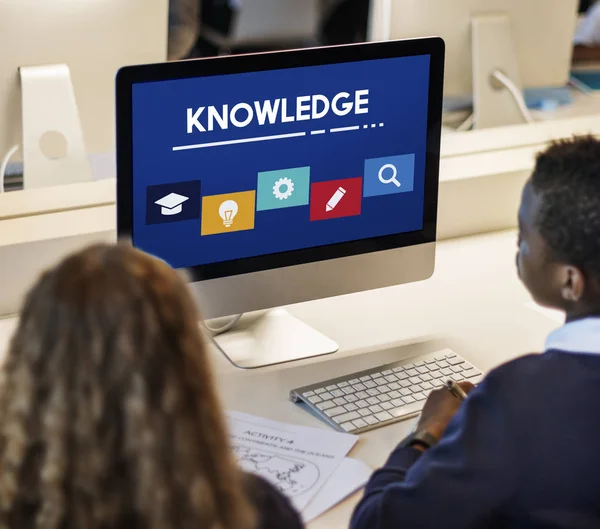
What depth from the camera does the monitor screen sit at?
4.62 feet

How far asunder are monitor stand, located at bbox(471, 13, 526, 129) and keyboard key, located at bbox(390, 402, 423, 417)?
128 cm

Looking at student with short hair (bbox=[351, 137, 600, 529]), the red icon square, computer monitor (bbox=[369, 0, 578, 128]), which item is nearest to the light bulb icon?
the red icon square

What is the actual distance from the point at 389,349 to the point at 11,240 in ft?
2.08

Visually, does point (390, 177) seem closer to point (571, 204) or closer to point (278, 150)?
point (278, 150)

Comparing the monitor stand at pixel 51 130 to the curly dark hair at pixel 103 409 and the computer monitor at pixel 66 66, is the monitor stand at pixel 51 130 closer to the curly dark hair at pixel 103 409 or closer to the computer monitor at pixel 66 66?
the computer monitor at pixel 66 66

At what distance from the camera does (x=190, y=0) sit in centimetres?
307

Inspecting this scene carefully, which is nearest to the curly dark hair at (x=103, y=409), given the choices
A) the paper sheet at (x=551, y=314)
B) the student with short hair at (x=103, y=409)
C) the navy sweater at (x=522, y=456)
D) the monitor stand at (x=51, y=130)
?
the student with short hair at (x=103, y=409)

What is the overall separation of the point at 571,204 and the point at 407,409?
436 millimetres

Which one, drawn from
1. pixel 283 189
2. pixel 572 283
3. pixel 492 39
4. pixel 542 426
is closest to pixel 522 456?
pixel 542 426

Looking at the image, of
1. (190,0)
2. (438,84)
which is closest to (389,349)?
(438,84)

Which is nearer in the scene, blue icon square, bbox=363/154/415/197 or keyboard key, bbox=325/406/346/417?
keyboard key, bbox=325/406/346/417

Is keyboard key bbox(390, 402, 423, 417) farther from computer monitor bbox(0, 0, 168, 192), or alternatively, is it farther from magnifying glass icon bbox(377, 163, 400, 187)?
computer monitor bbox(0, 0, 168, 192)

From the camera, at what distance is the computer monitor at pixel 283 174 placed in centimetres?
140

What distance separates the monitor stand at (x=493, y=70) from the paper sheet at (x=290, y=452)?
1.40m
